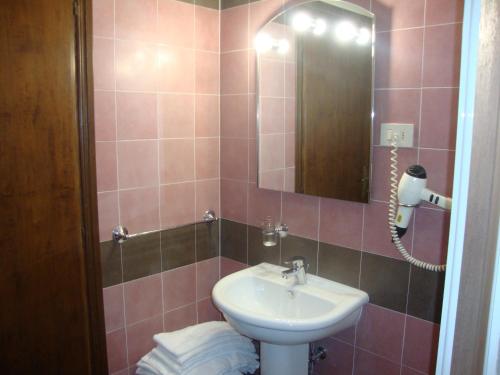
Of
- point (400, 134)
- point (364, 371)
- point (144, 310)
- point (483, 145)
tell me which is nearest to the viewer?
point (483, 145)

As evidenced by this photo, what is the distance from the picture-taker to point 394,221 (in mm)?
1604

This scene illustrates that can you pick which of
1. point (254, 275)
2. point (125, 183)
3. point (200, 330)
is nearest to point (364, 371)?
point (254, 275)

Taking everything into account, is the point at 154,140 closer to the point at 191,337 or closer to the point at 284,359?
the point at 191,337

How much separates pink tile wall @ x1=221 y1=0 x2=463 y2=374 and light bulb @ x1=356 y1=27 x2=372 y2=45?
0.03 m

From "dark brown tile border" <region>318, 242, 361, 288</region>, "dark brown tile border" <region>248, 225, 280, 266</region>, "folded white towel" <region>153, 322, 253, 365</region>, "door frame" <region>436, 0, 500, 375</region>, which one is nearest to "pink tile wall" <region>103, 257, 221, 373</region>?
"folded white towel" <region>153, 322, 253, 365</region>

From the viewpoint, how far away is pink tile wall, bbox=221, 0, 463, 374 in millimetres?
1503

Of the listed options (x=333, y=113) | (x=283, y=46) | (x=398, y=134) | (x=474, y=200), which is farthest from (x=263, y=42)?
(x=474, y=200)

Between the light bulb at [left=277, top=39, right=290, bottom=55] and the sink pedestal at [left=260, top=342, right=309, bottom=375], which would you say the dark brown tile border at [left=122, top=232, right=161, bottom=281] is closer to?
the sink pedestal at [left=260, top=342, right=309, bottom=375]

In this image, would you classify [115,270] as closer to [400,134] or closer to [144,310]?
[144,310]

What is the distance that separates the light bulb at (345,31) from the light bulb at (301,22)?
0.52 feet

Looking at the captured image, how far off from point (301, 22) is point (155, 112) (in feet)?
2.54

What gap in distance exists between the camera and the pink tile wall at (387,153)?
1.50 metres

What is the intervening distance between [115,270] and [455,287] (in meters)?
1.64

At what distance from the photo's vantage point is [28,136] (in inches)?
64.7
